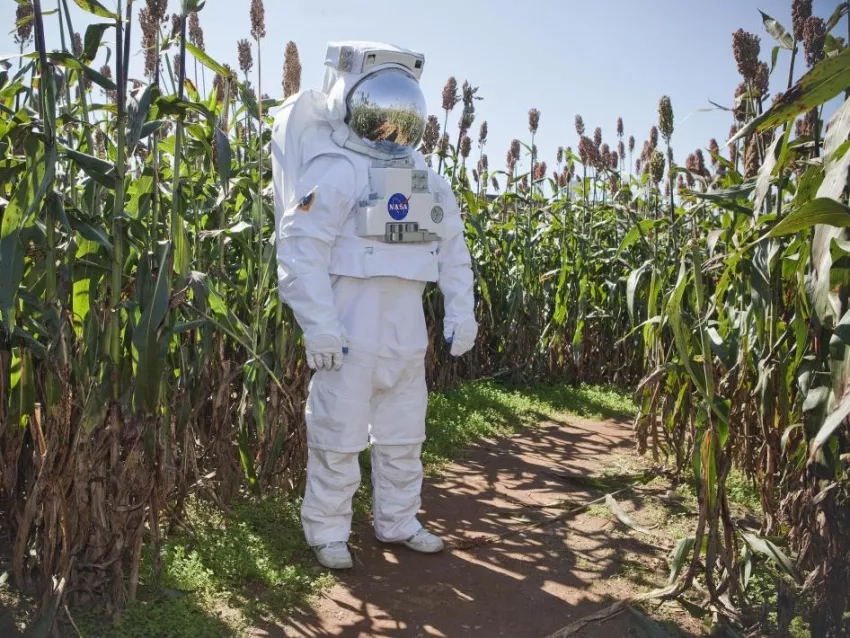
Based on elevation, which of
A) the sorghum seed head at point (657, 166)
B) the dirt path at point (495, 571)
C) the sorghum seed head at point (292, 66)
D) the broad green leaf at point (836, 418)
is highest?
the sorghum seed head at point (292, 66)

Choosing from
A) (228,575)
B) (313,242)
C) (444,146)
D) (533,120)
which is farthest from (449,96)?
(228,575)

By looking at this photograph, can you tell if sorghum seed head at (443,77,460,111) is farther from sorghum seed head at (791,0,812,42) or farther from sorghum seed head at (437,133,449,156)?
sorghum seed head at (791,0,812,42)

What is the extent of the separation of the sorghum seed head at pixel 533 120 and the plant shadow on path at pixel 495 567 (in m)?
2.90

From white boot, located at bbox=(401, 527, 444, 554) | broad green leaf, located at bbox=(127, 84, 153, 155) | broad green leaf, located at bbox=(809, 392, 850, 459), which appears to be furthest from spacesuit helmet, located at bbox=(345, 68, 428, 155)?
broad green leaf, located at bbox=(809, 392, 850, 459)

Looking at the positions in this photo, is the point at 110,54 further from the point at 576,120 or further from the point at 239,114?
the point at 576,120

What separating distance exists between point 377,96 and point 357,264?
0.60m

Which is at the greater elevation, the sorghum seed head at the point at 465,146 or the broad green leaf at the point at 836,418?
the sorghum seed head at the point at 465,146

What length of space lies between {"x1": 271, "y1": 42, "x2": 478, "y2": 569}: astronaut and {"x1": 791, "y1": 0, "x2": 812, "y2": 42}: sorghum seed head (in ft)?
4.13

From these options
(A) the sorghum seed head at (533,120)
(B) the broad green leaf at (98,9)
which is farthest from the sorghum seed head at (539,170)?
(B) the broad green leaf at (98,9)

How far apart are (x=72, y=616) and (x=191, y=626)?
320mm

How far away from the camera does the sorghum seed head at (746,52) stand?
9.06 feet

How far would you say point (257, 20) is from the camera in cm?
272

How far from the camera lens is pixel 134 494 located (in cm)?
224

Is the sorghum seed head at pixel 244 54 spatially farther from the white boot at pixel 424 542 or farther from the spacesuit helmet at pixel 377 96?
the white boot at pixel 424 542
